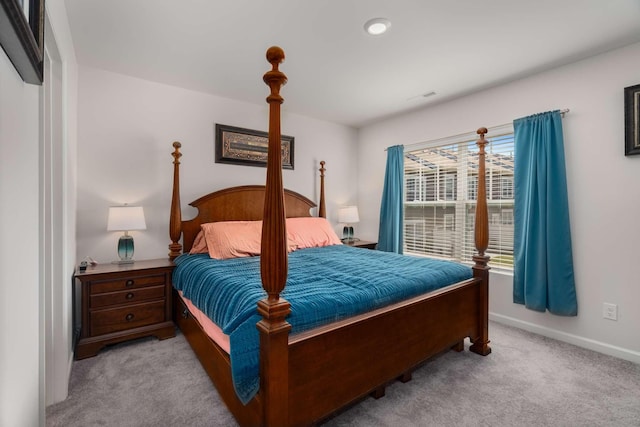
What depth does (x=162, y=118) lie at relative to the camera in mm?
3090

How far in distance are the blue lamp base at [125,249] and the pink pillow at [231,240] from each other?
643 millimetres

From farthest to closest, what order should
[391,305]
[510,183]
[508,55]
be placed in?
[510,183], [508,55], [391,305]

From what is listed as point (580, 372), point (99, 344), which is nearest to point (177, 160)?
point (99, 344)

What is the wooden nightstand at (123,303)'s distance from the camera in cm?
230

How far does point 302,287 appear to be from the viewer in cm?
175

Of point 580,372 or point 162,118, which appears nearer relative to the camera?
point 580,372

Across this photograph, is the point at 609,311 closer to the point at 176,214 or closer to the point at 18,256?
the point at 18,256

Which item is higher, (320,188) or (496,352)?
(320,188)

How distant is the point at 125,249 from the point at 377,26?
9.11ft

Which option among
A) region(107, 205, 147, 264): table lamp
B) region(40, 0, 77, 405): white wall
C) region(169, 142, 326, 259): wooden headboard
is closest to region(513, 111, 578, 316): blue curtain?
region(169, 142, 326, 259): wooden headboard

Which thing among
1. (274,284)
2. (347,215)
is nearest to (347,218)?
(347,215)

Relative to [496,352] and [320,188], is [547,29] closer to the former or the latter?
[496,352]

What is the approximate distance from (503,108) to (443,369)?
8.54ft

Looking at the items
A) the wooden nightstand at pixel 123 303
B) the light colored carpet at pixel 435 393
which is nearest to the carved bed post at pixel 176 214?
the wooden nightstand at pixel 123 303
